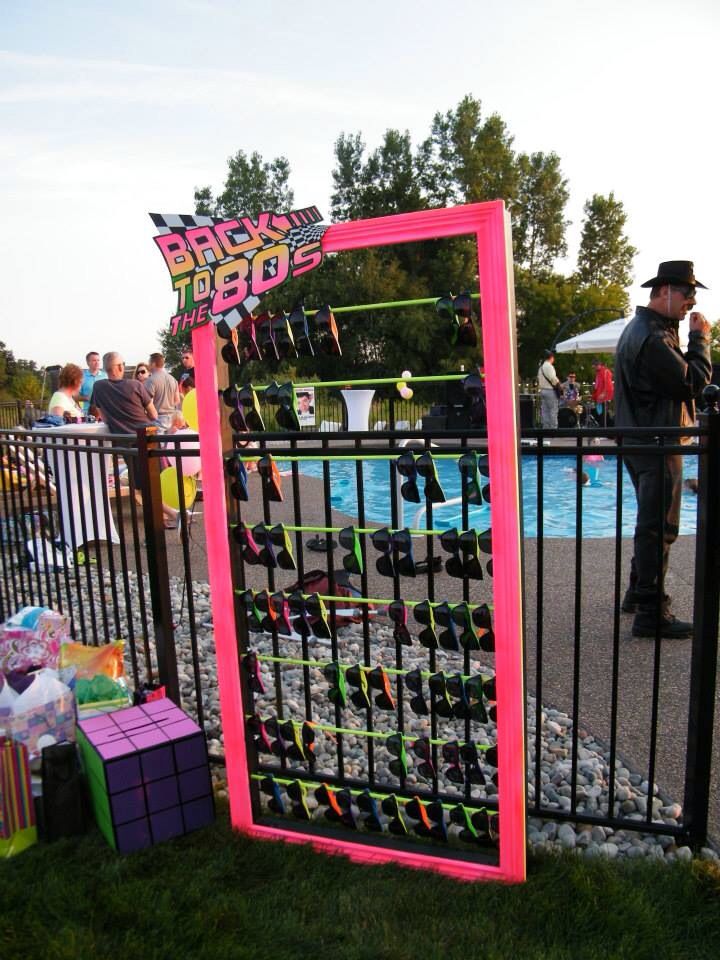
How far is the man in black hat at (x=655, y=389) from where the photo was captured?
4449 millimetres

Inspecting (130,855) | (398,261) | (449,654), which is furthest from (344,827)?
(398,261)

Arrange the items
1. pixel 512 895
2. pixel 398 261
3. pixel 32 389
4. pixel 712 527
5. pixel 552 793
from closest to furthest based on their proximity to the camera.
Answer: pixel 512 895, pixel 712 527, pixel 552 793, pixel 32 389, pixel 398 261

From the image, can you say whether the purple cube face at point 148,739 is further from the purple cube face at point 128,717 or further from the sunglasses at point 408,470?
the sunglasses at point 408,470

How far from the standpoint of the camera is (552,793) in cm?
301

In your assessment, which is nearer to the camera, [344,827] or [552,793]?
[344,827]

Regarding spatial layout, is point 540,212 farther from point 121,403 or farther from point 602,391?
point 121,403

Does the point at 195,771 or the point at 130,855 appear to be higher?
the point at 195,771

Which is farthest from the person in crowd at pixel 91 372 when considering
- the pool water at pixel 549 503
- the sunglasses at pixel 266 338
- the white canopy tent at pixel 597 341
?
the white canopy tent at pixel 597 341

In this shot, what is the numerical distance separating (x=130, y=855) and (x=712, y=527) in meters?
2.25

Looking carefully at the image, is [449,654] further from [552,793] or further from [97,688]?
[97,688]

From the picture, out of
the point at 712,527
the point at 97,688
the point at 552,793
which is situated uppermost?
the point at 712,527

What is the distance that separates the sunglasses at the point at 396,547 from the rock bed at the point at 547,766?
0.95 m

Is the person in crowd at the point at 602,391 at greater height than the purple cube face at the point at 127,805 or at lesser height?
greater

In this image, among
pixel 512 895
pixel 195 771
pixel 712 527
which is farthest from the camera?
pixel 195 771
